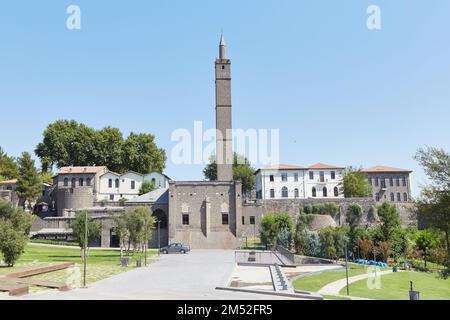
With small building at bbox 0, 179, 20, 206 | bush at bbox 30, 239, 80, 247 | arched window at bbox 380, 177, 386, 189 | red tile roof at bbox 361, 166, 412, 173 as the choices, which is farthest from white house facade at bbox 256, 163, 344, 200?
small building at bbox 0, 179, 20, 206

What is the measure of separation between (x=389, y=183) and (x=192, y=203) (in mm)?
44895

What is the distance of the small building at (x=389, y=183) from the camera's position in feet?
240

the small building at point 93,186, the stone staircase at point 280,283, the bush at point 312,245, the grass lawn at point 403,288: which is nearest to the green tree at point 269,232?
the bush at point 312,245

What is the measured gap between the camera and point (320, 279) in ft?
75.5

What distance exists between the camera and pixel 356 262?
113 ft

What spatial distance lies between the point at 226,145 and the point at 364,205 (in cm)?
2320

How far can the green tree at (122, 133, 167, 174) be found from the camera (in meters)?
69.2

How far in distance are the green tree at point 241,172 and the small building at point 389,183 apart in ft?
70.1

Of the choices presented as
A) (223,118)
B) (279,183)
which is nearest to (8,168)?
(223,118)

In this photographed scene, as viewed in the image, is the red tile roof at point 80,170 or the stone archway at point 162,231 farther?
the red tile roof at point 80,170

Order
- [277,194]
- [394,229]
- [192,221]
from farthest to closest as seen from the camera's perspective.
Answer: [277,194], [192,221], [394,229]

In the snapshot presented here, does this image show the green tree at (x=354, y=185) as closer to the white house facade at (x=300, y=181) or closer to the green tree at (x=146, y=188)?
the white house facade at (x=300, y=181)
